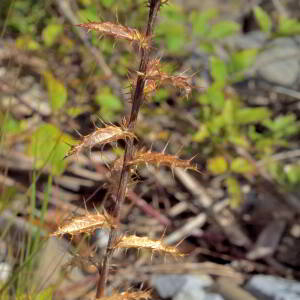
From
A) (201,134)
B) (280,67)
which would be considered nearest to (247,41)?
(280,67)

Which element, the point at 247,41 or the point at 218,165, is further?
the point at 247,41

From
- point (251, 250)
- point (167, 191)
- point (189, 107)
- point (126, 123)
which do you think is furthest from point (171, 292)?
point (126, 123)

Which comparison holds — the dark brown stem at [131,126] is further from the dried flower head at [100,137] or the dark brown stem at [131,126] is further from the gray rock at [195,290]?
the gray rock at [195,290]

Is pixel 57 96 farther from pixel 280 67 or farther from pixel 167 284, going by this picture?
pixel 280 67

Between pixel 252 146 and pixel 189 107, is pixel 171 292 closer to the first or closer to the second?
pixel 252 146

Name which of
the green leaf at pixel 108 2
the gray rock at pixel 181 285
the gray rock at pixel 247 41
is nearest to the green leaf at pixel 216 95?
the green leaf at pixel 108 2

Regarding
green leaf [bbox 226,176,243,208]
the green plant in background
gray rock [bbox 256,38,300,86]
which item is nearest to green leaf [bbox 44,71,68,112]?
the green plant in background

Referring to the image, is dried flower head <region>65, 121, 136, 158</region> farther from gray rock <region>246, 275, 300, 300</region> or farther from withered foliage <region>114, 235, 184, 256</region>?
gray rock <region>246, 275, 300, 300</region>
